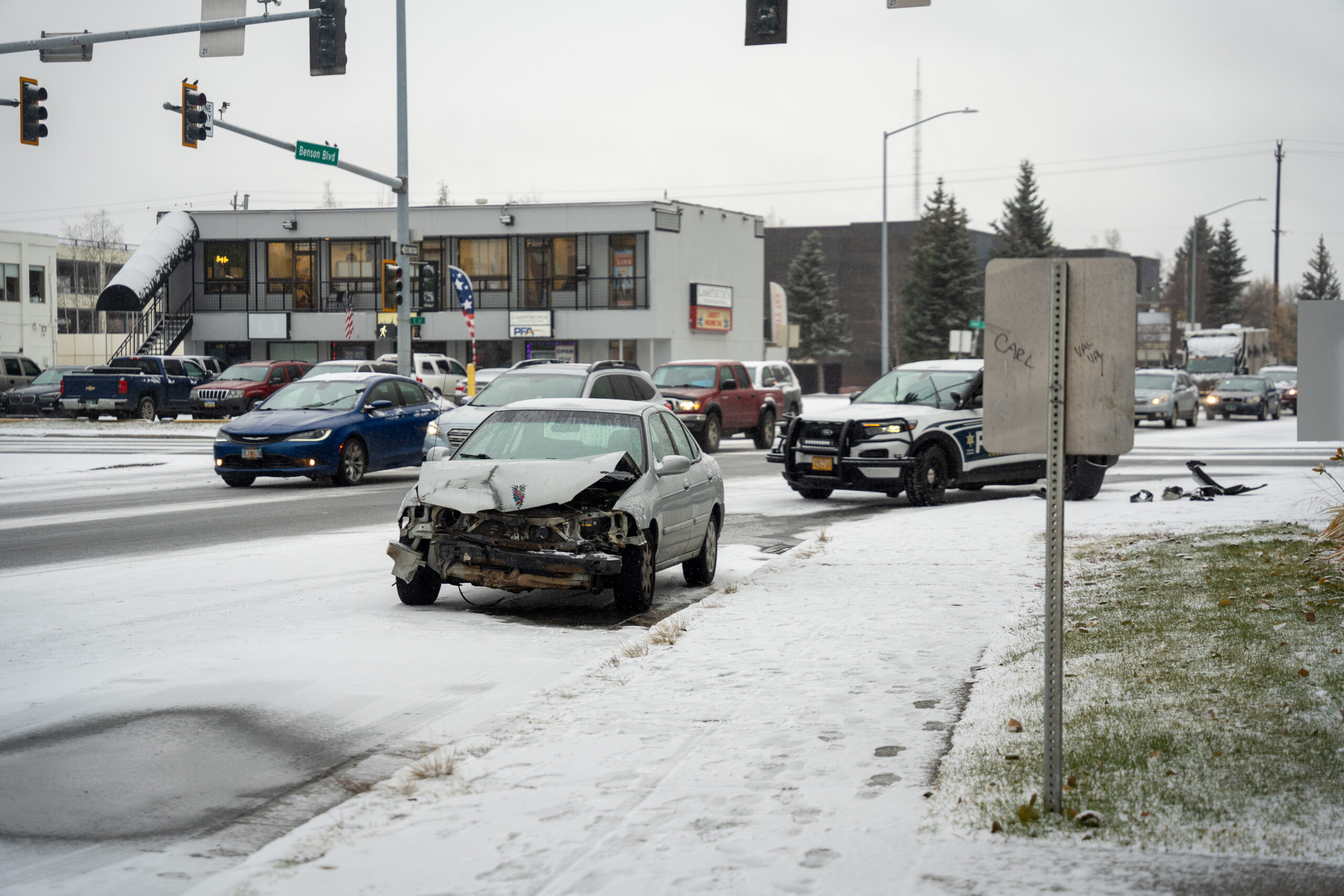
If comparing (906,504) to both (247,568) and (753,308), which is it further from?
(753,308)

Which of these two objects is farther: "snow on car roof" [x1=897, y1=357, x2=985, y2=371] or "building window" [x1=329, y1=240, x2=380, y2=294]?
"building window" [x1=329, y1=240, x2=380, y2=294]

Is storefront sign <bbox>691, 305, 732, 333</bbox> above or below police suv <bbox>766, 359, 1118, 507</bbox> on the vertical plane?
above

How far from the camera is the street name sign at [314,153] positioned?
2800 centimetres

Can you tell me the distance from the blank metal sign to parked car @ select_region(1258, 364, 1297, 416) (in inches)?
2018

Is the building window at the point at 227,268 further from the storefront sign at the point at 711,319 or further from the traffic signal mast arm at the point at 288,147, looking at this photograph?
the traffic signal mast arm at the point at 288,147

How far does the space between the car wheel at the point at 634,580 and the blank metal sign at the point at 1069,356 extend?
4.63 meters

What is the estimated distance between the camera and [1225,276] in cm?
11931

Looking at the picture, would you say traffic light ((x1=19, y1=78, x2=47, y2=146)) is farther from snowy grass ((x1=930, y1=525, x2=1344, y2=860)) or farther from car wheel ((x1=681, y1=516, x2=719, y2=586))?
snowy grass ((x1=930, y1=525, x2=1344, y2=860))

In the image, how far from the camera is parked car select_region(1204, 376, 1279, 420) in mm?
47094

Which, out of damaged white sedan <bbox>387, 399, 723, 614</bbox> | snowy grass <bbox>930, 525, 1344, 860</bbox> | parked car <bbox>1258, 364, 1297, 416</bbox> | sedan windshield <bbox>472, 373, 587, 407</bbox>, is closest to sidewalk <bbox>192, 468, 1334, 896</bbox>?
snowy grass <bbox>930, 525, 1344, 860</bbox>

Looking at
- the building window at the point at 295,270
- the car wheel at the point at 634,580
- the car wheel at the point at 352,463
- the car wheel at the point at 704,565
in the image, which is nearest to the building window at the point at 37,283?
the building window at the point at 295,270

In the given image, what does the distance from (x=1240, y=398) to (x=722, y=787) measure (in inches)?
1823

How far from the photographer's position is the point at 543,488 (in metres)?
9.41

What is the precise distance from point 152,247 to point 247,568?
51541 mm
